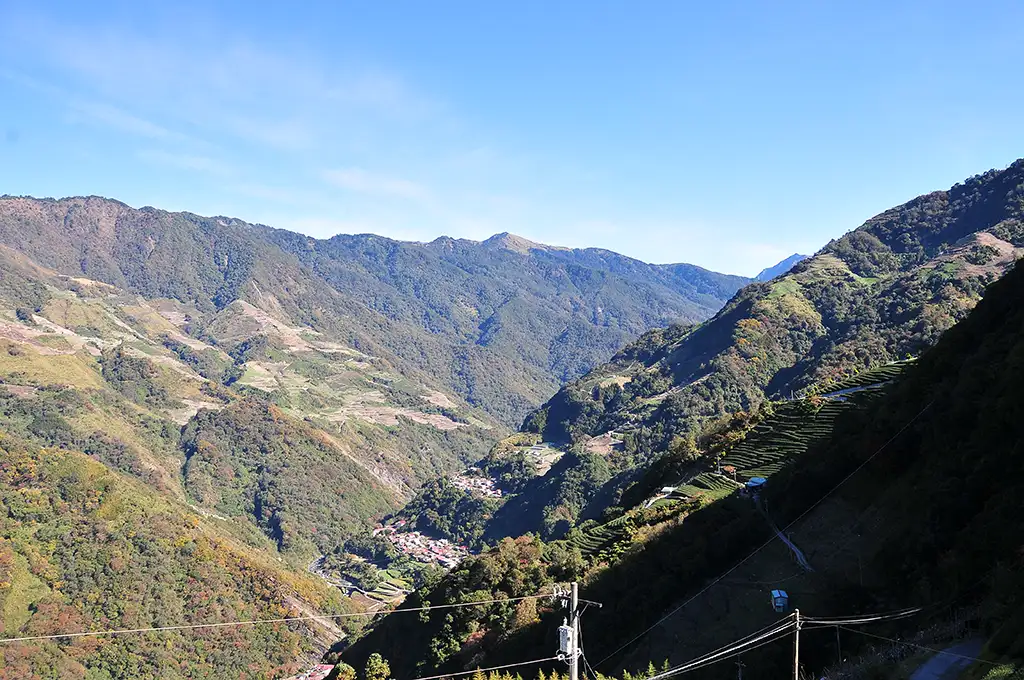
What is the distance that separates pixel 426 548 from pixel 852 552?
403ft

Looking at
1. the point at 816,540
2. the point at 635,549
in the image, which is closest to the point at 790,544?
the point at 816,540

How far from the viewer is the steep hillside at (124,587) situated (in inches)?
3290

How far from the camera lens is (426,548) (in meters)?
138

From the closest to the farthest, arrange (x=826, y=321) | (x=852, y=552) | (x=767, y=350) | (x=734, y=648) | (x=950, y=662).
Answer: (x=950, y=662) → (x=734, y=648) → (x=852, y=552) → (x=767, y=350) → (x=826, y=321)

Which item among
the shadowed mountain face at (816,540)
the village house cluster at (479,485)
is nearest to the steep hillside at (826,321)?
the shadowed mountain face at (816,540)

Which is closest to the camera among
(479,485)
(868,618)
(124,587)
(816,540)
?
(868,618)

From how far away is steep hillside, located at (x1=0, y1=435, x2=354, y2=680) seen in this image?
83562mm

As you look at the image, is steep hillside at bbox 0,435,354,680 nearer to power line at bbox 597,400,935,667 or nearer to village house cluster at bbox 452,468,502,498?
village house cluster at bbox 452,468,502,498

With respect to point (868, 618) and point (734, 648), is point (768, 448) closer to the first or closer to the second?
point (734, 648)

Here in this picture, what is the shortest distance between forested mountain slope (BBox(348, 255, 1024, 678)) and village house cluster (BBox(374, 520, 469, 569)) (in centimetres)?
8947

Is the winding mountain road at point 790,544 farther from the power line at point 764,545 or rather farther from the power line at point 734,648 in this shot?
the power line at point 734,648

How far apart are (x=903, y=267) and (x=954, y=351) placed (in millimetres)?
127972

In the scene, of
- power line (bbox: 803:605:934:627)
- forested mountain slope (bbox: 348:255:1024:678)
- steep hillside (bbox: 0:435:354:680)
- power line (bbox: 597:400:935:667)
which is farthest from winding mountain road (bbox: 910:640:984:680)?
steep hillside (bbox: 0:435:354:680)

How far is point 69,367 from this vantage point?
19875 cm
